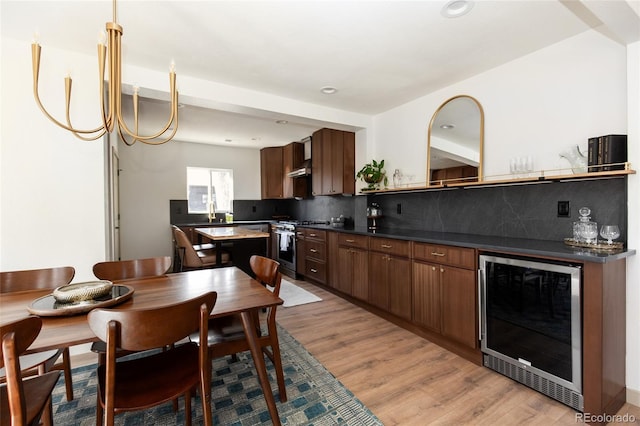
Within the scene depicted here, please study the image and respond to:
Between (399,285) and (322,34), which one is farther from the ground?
(322,34)

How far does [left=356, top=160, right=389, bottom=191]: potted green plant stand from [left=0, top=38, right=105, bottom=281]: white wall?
2.87 meters

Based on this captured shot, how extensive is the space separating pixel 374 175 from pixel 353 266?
1216mm

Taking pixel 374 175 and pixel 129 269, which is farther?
pixel 374 175

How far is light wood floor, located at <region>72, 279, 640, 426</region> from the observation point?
1729mm

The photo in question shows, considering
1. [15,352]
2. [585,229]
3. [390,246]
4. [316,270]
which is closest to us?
[15,352]

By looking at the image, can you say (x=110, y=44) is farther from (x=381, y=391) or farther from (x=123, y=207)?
(x=123, y=207)

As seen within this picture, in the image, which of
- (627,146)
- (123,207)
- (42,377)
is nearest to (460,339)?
(627,146)

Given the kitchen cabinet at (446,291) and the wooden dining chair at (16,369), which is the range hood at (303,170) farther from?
the wooden dining chair at (16,369)

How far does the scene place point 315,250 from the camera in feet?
14.5

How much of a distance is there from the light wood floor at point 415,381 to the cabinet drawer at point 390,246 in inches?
30.6

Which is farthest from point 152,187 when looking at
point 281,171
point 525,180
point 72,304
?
point 525,180

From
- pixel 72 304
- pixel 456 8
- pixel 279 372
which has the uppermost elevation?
pixel 456 8

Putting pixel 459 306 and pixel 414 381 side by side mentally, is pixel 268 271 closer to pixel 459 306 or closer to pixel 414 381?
pixel 414 381

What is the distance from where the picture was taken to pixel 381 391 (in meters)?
1.96
